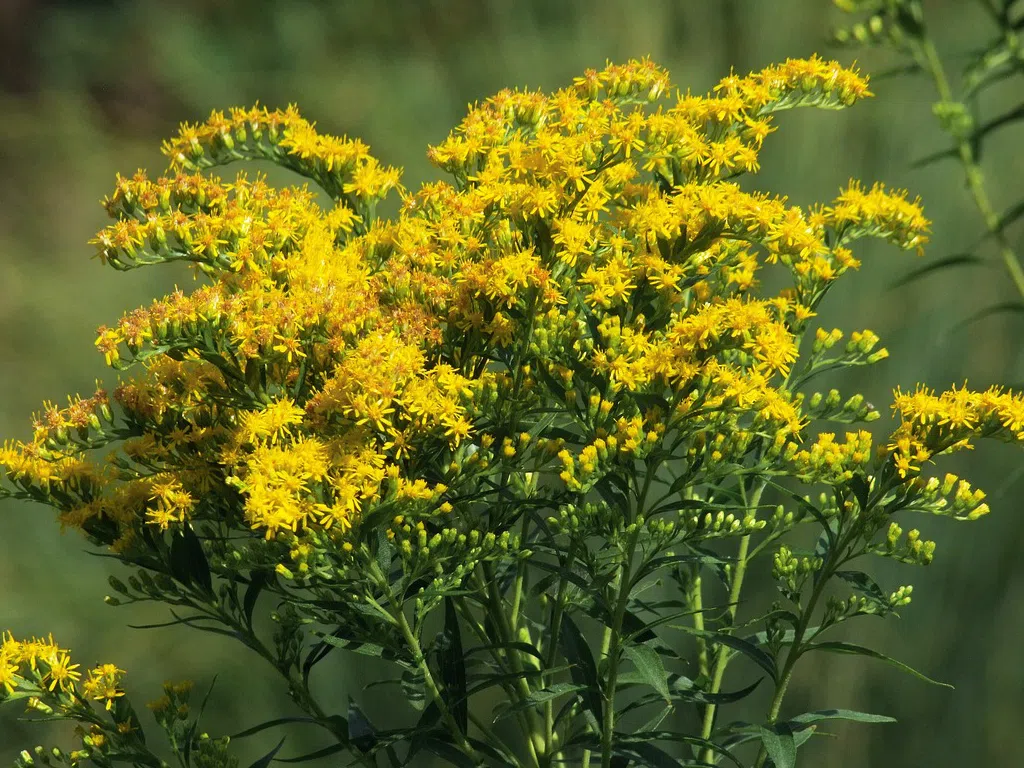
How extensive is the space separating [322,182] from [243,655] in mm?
2419

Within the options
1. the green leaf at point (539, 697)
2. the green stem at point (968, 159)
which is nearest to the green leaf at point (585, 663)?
the green leaf at point (539, 697)

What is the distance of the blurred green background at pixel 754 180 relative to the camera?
323 centimetres

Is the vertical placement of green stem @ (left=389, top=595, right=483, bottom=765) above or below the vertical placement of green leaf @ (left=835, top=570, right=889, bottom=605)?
below

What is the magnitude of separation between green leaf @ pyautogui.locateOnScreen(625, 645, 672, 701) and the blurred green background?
0.94 m

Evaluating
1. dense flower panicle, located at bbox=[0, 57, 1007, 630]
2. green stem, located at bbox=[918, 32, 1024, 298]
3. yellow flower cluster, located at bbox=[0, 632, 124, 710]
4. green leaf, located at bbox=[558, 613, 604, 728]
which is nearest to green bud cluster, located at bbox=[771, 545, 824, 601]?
dense flower panicle, located at bbox=[0, 57, 1007, 630]

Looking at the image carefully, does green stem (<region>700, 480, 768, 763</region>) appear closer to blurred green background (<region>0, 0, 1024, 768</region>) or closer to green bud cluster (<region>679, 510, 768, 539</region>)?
green bud cluster (<region>679, 510, 768, 539</region>)

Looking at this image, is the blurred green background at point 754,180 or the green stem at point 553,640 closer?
the green stem at point 553,640

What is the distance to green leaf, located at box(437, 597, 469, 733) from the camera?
5.39 ft

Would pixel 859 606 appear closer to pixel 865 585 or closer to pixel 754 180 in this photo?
pixel 865 585

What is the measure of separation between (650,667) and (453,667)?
30cm

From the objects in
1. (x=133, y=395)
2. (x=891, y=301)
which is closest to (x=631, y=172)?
(x=133, y=395)

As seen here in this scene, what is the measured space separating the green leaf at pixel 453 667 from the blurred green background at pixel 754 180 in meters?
1.04

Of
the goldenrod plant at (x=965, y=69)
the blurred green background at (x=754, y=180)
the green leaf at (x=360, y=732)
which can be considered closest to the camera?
the goldenrod plant at (x=965, y=69)

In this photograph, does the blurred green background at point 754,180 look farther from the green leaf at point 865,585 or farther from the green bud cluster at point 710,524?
the green bud cluster at point 710,524
